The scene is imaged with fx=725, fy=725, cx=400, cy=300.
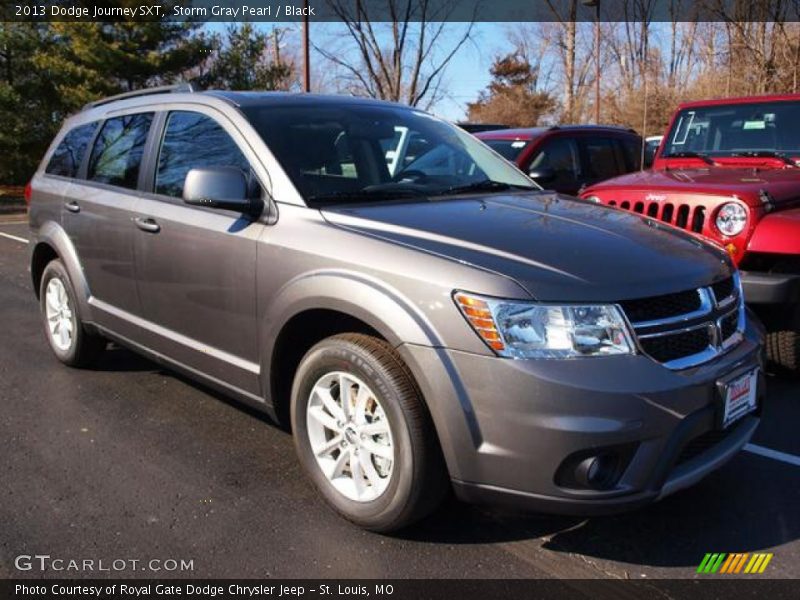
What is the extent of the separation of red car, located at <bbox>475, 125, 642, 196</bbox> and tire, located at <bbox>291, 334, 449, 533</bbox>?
491 cm

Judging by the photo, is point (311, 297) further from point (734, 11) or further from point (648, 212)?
point (734, 11)

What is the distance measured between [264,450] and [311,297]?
1.17 meters

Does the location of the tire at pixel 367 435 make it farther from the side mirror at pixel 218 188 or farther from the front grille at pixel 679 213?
the front grille at pixel 679 213

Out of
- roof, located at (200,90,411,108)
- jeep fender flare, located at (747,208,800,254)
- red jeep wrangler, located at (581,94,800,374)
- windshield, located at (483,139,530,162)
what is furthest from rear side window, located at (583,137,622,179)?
roof, located at (200,90,411,108)

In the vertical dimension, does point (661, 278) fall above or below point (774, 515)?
above

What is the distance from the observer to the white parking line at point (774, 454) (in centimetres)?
365

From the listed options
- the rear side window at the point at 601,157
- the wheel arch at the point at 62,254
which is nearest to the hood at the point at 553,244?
the wheel arch at the point at 62,254

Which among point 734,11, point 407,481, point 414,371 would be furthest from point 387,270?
point 734,11

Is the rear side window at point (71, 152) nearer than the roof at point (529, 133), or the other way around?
the rear side window at point (71, 152)

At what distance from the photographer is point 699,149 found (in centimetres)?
646

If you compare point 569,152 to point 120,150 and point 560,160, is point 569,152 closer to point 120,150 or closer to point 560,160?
point 560,160

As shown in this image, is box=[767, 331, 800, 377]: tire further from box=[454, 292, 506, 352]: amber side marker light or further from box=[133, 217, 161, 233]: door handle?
box=[133, 217, 161, 233]: door handle

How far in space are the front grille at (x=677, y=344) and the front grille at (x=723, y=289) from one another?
0.75ft

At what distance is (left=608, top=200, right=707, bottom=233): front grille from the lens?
195 inches
